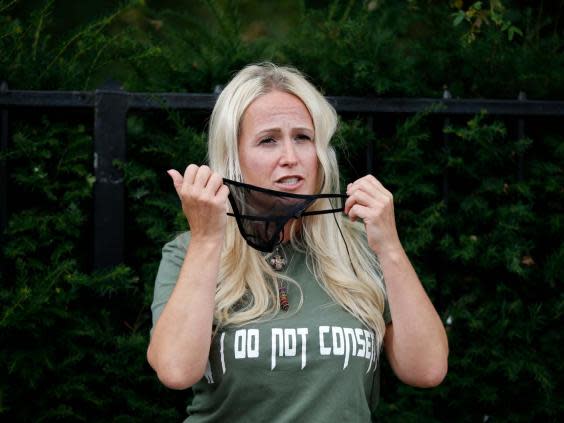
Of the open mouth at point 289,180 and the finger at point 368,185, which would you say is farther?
the open mouth at point 289,180

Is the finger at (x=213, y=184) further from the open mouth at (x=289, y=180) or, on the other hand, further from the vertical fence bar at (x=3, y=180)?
the vertical fence bar at (x=3, y=180)

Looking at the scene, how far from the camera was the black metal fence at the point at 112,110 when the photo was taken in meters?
3.05

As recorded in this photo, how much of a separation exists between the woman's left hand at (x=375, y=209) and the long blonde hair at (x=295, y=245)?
22 centimetres

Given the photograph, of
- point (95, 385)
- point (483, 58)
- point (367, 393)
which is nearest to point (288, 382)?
point (367, 393)

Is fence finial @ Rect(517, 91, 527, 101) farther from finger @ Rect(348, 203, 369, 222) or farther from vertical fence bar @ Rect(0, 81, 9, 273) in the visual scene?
vertical fence bar @ Rect(0, 81, 9, 273)

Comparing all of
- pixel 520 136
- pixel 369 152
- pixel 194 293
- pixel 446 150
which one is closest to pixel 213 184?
pixel 194 293

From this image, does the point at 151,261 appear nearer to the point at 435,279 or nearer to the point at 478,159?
the point at 435,279

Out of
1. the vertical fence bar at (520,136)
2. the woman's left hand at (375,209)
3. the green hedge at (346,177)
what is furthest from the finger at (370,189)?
the vertical fence bar at (520,136)

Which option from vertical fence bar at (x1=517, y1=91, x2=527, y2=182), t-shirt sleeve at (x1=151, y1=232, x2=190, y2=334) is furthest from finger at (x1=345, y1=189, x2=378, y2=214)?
vertical fence bar at (x1=517, y1=91, x2=527, y2=182)

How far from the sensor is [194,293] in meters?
2.15

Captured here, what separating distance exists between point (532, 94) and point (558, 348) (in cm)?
113

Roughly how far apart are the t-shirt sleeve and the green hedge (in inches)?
23.7

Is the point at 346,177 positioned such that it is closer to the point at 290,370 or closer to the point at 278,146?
the point at 278,146

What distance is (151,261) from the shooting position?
10.5ft
